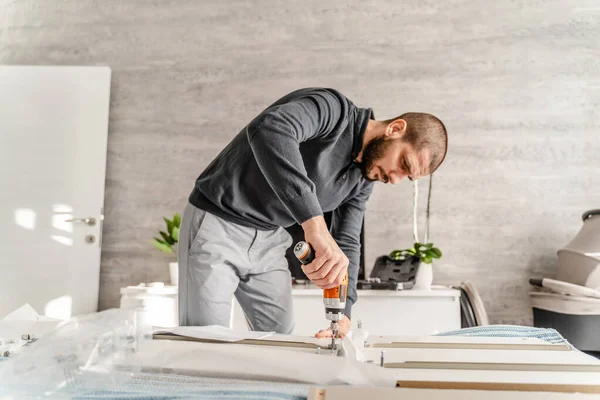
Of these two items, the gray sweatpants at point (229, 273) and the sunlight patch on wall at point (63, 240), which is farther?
the sunlight patch on wall at point (63, 240)

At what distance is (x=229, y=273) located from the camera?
1.53m

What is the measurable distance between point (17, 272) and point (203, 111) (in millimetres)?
1396

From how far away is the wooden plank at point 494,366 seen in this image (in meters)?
0.88

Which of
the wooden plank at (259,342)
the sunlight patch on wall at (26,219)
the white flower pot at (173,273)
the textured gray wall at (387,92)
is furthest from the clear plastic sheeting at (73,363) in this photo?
the sunlight patch on wall at (26,219)

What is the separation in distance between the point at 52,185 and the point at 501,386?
2952 mm

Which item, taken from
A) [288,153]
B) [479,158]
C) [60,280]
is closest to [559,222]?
[479,158]

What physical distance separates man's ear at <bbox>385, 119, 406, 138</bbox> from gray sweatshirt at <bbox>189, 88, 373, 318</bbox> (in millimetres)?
77

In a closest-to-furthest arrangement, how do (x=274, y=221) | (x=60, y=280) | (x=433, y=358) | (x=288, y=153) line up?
(x=433, y=358)
(x=288, y=153)
(x=274, y=221)
(x=60, y=280)

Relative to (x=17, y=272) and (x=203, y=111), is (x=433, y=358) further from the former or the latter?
(x=17, y=272)

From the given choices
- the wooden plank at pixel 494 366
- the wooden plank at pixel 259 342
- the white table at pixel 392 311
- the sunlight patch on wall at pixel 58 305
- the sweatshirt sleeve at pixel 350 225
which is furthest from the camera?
the sunlight patch on wall at pixel 58 305

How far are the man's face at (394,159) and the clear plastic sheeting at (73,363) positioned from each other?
0.84 meters

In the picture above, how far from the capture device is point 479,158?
10.3 ft

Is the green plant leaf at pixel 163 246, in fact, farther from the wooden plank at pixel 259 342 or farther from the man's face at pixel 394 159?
the wooden plank at pixel 259 342

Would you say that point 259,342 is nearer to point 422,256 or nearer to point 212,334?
point 212,334
